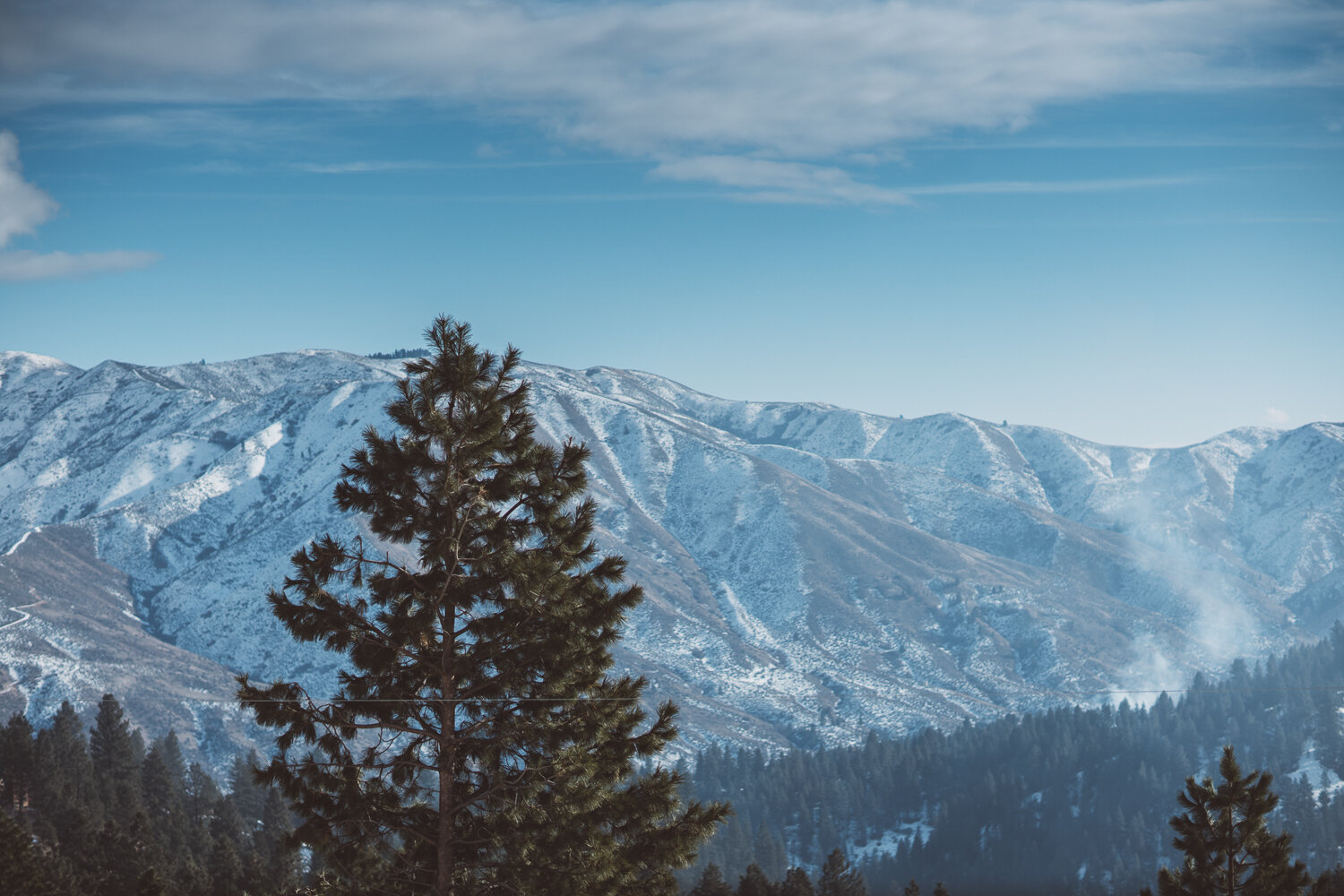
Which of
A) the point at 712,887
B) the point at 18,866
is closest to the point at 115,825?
the point at 18,866

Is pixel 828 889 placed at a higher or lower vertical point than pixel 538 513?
lower

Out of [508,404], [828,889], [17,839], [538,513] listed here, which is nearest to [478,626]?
[538,513]

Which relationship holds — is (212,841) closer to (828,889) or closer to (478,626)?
(828,889)

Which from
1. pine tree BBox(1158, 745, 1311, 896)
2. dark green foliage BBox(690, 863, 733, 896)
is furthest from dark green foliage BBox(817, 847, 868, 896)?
pine tree BBox(1158, 745, 1311, 896)

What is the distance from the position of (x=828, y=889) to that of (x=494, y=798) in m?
87.5

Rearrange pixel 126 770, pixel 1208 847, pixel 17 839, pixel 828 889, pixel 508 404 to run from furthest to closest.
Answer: pixel 126 770
pixel 828 889
pixel 17 839
pixel 1208 847
pixel 508 404

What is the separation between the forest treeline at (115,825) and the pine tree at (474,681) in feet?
97.8

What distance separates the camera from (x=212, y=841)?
342 ft

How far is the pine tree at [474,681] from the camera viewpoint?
21750 mm

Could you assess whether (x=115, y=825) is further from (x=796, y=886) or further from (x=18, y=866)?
(x=796, y=886)

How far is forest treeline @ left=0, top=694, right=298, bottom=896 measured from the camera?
6459cm

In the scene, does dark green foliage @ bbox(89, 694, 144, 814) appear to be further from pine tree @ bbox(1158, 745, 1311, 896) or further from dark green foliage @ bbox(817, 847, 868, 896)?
pine tree @ bbox(1158, 745, 1311, 896)

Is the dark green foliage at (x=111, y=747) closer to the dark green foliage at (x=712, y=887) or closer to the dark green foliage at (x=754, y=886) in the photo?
the dark green foliage at (x=712, y=887)

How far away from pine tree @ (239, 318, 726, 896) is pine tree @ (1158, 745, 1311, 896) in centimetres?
1575
